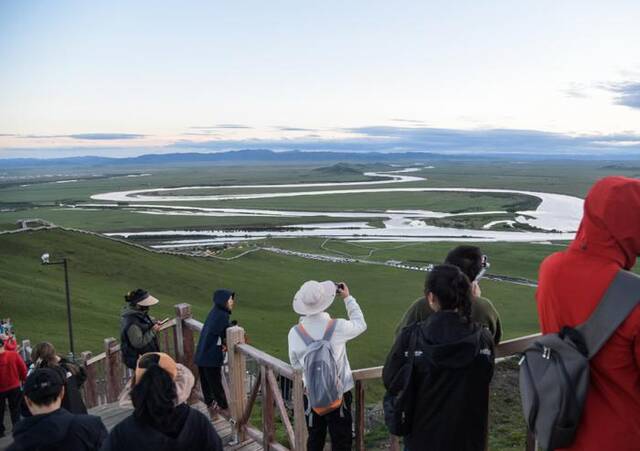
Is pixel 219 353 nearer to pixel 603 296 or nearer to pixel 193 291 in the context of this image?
pixel 603 296

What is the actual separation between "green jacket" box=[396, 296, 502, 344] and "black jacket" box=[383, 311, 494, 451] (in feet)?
0.83

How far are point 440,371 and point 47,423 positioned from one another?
3.11 meters

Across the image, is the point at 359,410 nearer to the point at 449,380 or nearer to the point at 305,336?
the point at 305,336

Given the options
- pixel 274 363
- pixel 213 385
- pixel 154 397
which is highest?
pixel 154 397

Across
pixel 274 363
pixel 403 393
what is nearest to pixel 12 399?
pixel 274 363

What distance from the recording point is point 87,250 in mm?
40281

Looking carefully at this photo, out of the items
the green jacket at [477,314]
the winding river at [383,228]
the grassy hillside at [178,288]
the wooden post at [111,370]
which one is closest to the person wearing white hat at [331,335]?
the green jacket at [477,314]

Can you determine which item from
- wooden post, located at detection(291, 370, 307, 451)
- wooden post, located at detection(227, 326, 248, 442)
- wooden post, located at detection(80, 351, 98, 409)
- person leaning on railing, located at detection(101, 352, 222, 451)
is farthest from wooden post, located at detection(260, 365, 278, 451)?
wooden post, located at detection(80, 351, 98, 409)

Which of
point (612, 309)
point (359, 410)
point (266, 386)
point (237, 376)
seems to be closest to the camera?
point (612, 309)

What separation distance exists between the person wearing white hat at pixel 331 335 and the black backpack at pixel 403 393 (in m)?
1.25

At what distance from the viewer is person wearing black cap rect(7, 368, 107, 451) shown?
4180 mm

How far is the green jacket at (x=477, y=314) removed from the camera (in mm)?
4020

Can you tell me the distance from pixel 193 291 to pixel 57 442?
3353 cm

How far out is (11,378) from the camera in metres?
8.85
